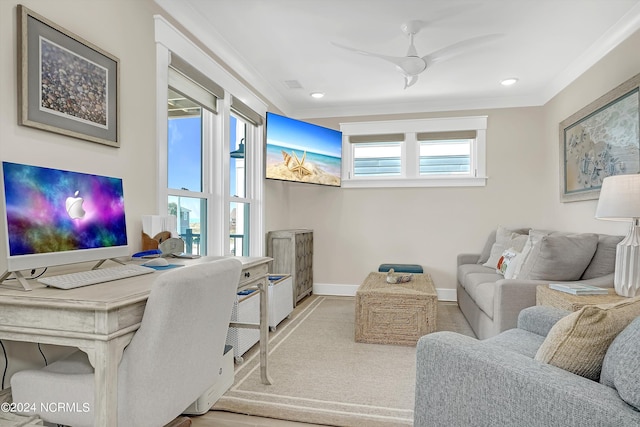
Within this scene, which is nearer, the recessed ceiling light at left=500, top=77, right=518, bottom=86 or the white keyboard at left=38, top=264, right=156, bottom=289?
the white keyboard at left=38, top=264, right=156, bottom=289

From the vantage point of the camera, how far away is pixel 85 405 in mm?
1207

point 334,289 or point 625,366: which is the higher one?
point 625,366

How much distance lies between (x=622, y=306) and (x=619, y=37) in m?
2.70

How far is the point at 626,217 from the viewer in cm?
211

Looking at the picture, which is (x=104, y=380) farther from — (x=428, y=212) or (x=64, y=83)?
(x=428, y=212)

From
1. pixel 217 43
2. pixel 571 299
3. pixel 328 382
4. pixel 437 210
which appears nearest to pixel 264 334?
pixel 328 382

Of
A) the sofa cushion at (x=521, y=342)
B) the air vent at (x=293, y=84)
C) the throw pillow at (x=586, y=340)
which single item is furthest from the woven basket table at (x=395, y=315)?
the air vent at (x=293, y=84)

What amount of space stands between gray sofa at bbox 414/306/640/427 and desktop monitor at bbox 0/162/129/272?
4.66 ft

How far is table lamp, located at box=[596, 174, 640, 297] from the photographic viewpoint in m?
2.09

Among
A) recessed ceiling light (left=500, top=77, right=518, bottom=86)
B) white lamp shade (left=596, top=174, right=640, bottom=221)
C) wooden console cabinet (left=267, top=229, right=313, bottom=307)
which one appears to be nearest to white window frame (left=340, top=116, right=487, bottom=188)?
recessed ceiling light (left=500, top=77, right=518, bottom=86)

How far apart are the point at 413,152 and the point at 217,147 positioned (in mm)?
2692

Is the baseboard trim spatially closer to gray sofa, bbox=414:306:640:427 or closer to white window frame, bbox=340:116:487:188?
white window frame, bbox=340:116:487:188

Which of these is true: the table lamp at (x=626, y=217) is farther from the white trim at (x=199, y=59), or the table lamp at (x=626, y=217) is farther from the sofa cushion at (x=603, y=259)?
the white trim at (x=199, y=59)

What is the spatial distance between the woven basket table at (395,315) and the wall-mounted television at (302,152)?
1808 millimetres
